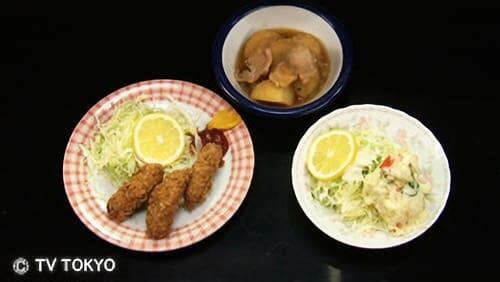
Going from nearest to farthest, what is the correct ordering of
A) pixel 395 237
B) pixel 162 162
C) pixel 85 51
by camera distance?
pixel 395 237, pixel 162 162, pixel 85 51

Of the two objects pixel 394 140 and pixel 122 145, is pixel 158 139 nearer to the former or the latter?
pixel 122 145

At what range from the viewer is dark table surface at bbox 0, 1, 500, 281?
189cm

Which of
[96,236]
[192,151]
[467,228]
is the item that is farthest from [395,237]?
[96,236]

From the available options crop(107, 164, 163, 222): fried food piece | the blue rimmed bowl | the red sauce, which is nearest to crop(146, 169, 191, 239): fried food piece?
crop(107, 164, 163, 222): fried food piece

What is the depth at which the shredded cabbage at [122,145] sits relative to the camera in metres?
2.03

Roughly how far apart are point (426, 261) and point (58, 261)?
103 centimetres

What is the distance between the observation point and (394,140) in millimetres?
2027

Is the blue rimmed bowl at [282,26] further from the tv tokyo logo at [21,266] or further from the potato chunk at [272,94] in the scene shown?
the tv tokyo logo at [21,266]

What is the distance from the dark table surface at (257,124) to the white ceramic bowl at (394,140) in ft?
0.22

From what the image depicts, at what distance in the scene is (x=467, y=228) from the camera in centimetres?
193

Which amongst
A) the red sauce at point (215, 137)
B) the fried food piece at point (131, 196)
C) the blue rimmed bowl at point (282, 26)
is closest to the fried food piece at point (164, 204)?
the fried food piece at point (131, 196)

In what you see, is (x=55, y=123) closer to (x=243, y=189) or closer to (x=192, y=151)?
(x=192, y=151)

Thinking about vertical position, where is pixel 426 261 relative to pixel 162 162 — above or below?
below

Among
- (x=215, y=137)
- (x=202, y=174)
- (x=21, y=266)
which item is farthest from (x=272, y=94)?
(x=21, y=266)
